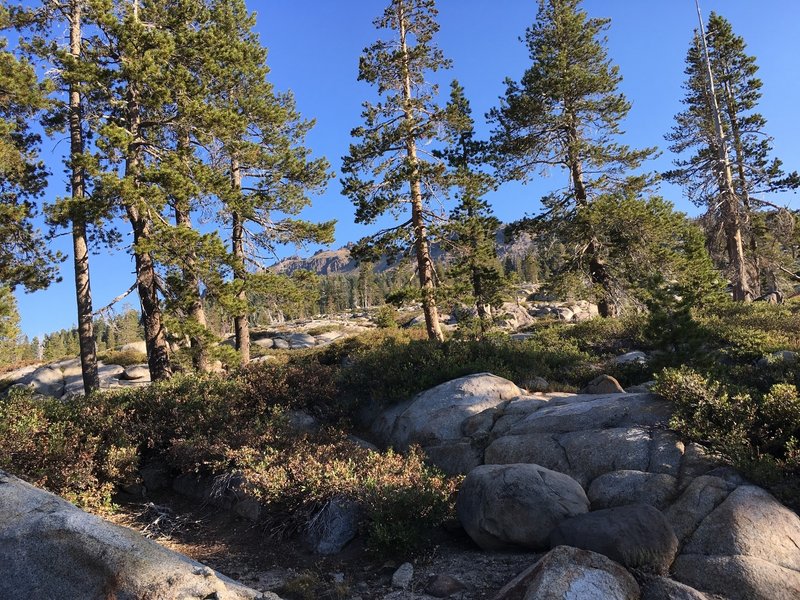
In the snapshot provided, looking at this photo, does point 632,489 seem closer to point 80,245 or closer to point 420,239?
point 420,239

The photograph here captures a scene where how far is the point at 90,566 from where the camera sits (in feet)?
13.4

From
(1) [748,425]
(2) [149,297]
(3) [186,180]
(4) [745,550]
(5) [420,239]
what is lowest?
(4) [745,550]

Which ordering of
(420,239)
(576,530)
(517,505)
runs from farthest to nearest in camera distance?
(420,239) → (517,505) → (576,530)

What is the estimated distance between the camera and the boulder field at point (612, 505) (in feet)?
14.6

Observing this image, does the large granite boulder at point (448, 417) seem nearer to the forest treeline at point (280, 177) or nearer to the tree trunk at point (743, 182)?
the forest treeline at point (280, 177)

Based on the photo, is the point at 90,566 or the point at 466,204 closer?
the point at 90,566

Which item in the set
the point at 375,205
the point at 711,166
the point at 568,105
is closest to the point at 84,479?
the point at 375,205

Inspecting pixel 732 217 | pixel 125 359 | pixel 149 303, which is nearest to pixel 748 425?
pixel 149 303

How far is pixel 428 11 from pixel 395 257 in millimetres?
10213

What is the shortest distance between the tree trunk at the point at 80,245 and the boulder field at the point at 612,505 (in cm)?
1135

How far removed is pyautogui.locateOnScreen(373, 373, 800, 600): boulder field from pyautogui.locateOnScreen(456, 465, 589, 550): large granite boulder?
0.5 inches

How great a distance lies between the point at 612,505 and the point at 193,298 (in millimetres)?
12648

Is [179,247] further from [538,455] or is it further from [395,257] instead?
[538,455]

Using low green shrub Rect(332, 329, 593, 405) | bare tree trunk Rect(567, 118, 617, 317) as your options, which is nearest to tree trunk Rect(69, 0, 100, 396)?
low green shrub Rect(332, 329, 593, 405)
